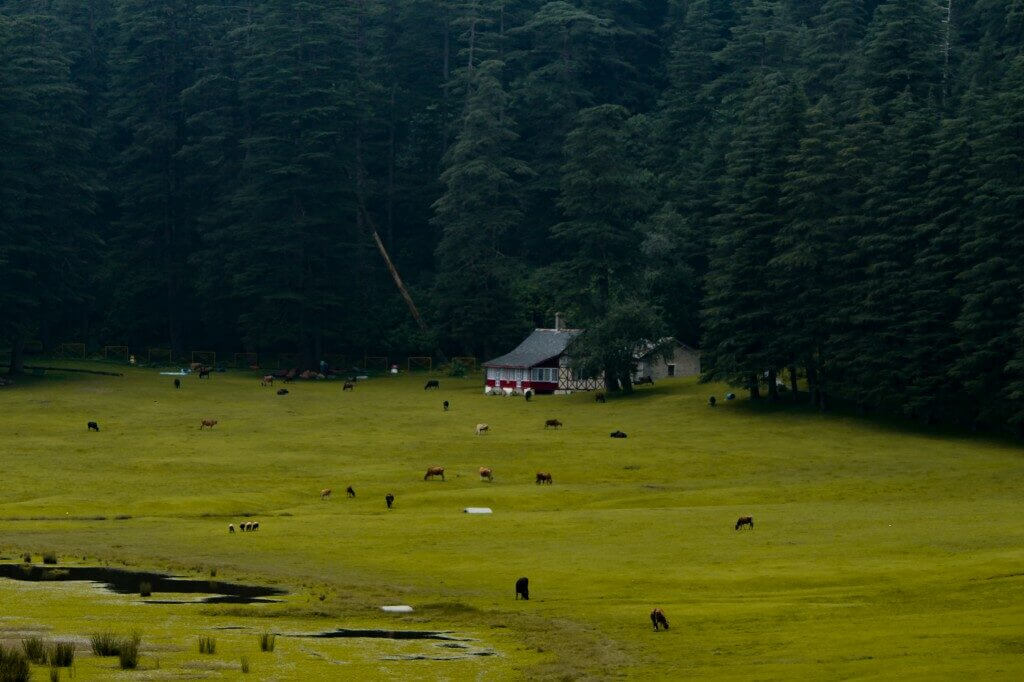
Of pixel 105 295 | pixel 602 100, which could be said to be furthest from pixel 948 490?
pixel 602 100

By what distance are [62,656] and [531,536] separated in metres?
26.8

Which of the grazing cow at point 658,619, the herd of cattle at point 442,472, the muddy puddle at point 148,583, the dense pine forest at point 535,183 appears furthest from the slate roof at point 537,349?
the grazing cow at point 658,619

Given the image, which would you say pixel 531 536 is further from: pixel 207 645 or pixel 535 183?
pixel 535 183

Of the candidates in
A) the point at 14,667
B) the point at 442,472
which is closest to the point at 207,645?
the point at 14,667

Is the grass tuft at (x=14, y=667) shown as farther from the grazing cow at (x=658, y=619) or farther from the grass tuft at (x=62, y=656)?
Answer: the grazing cow at (x=658, y=619)

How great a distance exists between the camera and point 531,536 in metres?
63.8

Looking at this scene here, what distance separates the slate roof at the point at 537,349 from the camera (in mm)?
130750

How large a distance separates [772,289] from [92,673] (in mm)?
76889

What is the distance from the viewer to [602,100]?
181 m

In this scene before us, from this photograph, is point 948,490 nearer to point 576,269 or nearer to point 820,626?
point 820,626

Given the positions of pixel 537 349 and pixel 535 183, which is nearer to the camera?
pixel 537 349

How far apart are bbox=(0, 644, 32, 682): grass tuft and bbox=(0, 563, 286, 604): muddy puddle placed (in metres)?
11.1

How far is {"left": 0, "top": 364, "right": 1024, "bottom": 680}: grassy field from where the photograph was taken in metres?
41.9

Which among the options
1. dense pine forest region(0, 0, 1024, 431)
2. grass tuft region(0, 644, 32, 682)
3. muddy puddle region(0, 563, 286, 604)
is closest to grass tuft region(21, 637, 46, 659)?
grass tuft region(0, 644, 32, 682)
